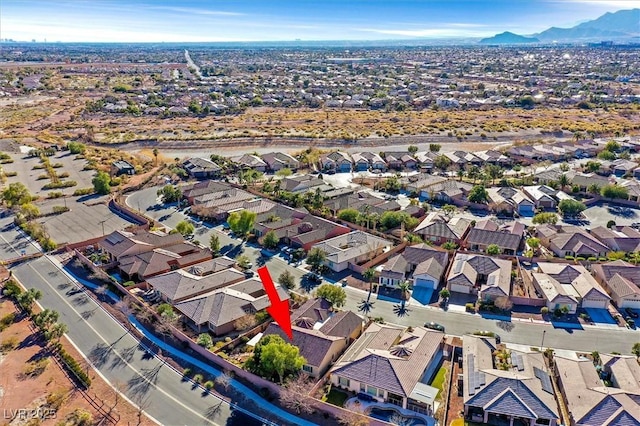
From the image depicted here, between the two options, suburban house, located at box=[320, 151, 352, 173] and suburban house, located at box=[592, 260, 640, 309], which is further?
suburban house, located at box=[320, 151, 352, 173]

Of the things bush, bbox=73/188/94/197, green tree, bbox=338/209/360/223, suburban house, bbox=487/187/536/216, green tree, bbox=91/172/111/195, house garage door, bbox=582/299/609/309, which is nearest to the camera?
house garage door, bbox=582/299/609/309

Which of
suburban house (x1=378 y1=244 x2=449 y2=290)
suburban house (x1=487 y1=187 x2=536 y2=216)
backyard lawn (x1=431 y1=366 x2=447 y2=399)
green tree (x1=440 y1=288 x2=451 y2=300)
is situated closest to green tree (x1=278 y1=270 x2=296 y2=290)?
suburban house (x1=378 y1=244 x2=449 y2=290)

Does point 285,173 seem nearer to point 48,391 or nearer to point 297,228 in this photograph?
point 297,228

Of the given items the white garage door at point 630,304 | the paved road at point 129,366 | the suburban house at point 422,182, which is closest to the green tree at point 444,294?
the white garage door at point 630,304

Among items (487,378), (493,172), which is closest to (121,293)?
(487,378)

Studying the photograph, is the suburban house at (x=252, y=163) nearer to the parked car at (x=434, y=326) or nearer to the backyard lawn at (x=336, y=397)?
the parked car at (x=434, y=326)

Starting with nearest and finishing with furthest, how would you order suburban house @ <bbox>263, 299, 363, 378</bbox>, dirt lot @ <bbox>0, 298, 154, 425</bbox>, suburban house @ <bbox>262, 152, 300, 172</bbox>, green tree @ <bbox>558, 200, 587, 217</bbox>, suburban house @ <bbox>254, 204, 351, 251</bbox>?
dirt lot @ <bbox>0, 298, 154, 425</bbox>, suburban house @ <bbox>263, 299, 363, 378</bbox>, suburban house @ <bbox>254, 204, 351, 251</bbox>, green tree @ <bbox>558, 200, 587, 217</bbox>, suburban house @ <bbox>262, 152, 300, 172</bbox>

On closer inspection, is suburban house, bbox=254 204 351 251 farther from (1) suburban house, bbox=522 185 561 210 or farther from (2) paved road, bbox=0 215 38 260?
(1) suburban house, bbox=522 185 561 210
